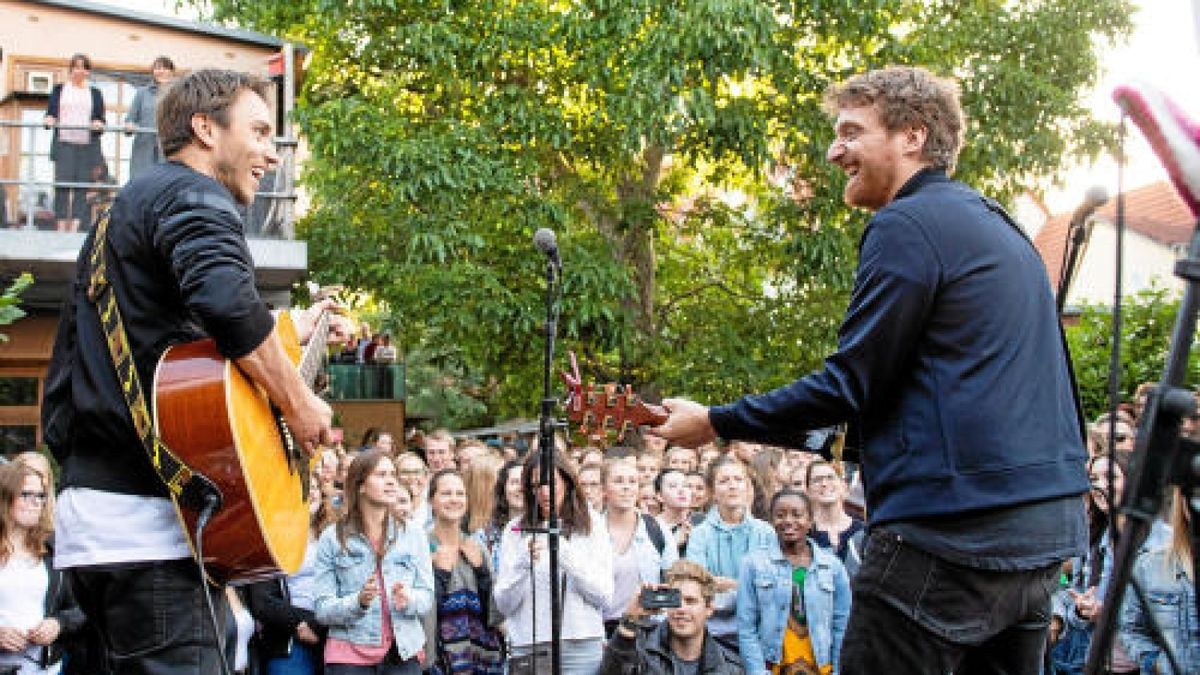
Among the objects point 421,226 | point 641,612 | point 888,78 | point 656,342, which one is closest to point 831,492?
point 641,612

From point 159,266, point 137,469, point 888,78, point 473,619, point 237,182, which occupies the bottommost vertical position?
point 473,619

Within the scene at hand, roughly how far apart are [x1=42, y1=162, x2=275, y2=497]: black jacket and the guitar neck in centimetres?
96

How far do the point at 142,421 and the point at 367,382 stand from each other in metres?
18.7

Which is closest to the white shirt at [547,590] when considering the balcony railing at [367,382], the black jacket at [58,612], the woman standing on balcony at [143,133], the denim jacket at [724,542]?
the denim jacket at [724,542]

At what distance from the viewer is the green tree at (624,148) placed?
14.6 meters

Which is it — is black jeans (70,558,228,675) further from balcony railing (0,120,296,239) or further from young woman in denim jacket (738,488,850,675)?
balcony railing (0,120,296,239)

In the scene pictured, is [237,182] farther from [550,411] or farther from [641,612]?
[641,612]

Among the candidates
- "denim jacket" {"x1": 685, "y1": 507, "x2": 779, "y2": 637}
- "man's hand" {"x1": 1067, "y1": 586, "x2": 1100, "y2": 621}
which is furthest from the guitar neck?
"man's hand" {"x1": 1067, "y1": 586, "x2": 1100, "y2": 621}

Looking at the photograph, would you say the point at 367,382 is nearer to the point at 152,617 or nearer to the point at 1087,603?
the point at 1087,603

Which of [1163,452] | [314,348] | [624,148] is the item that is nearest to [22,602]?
[314,348]

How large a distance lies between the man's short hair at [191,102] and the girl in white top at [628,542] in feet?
16.0

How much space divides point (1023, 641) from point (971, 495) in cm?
42

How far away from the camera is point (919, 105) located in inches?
136

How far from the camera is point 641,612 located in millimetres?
6996
